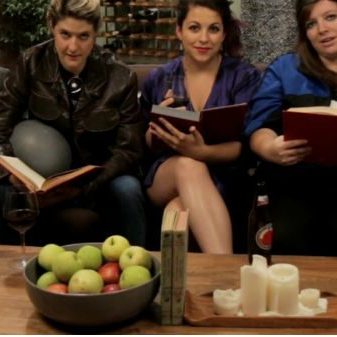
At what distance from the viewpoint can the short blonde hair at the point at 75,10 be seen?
242 cm

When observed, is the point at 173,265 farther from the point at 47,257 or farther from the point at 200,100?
the point at 200,100

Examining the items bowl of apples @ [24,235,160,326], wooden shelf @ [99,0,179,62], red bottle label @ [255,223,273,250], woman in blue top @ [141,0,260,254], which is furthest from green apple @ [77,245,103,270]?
wooden shelf @ [99,0,179,62]

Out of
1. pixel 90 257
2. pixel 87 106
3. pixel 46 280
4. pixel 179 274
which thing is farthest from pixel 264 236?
pixel 87 106

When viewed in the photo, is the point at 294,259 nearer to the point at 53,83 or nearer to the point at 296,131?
the point at 296,131

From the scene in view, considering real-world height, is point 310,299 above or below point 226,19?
below

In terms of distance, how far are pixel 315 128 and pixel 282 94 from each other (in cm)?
48

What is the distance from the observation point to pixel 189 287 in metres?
1.58

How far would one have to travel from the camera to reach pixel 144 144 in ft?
8.73

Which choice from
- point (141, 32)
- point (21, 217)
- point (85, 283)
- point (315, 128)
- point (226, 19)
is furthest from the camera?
point (141, 32)

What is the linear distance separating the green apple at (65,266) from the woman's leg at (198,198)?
82 cm

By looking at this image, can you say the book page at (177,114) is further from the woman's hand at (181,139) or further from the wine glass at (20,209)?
the wine glass at (20,209)

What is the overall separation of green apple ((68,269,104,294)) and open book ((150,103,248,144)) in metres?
0.97

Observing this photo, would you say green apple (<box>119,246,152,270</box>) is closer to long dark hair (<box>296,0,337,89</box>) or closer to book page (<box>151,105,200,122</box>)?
book page (<box>151,105,200,122</box>)

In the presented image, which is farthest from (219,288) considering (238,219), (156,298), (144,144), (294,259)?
(144,144)
